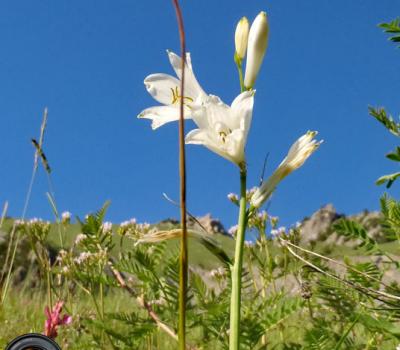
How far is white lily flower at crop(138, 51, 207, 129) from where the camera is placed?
1.02 meters

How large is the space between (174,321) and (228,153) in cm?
103

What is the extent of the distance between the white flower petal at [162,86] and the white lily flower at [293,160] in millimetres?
250

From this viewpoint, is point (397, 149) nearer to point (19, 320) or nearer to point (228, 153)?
point (228, 153)

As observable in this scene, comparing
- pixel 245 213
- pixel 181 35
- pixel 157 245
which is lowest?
pixel 245 213

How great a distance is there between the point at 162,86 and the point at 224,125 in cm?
19

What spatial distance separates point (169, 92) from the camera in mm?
1047

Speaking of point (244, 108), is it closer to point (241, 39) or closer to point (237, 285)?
point (241, 39)

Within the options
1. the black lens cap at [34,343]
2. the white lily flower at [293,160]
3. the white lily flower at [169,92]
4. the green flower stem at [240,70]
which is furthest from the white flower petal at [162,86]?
the black lens cap at [34,343]

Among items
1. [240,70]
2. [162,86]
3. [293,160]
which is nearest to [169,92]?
[162,86]

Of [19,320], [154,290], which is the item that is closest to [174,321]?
[154,290]

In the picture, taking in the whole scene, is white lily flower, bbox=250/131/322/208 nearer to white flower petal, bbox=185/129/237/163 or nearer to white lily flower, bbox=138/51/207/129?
white flower petal, bbox=185/129/237/163

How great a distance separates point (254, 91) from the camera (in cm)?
88

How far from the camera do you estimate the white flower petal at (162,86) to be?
1028 millimetres

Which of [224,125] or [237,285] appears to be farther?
[224,125]
